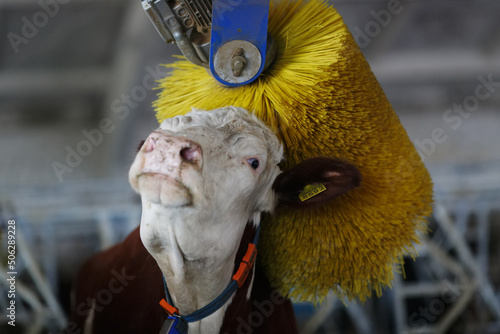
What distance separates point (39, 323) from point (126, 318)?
6.13 feet

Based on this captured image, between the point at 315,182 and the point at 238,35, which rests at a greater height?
the point at 238,35

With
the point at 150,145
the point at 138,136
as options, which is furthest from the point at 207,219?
the point at 138,136

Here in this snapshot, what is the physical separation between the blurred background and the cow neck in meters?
1.64

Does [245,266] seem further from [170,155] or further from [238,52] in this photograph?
[238,52]

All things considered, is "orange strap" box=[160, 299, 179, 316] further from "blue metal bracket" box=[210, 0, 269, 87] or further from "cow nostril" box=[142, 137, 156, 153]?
"blue metal bracket" box=[210, 0, 269, 87]

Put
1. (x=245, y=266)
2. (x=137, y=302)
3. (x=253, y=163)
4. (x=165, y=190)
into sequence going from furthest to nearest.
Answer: (x=137, y=302), (x=245, y=266), (x=253, y=163), (x=165, y=190)

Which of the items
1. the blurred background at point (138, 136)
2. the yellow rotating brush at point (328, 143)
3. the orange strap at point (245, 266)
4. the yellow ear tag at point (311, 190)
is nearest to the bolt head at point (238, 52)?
the yellow rotating brush at point (328, 143)

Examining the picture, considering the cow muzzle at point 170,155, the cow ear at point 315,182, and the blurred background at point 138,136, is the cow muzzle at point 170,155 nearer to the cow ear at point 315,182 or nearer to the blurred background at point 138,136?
the cow ear at point 315,182

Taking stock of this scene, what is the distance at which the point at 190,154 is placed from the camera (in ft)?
3.46

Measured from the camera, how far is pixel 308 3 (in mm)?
1411

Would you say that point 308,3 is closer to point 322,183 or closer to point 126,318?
point 322,183

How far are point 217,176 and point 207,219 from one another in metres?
0.10

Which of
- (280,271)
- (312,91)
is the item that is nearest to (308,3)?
(312,91)

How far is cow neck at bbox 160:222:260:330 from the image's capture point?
4.05ft
